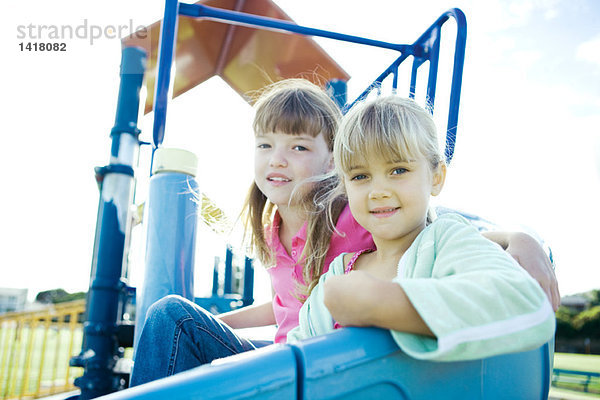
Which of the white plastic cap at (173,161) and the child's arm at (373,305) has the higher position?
the white plastic cap at (173,161)

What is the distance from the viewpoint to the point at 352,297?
0.50 m

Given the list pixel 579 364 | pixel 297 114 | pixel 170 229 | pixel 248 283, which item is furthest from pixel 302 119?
pixel 579 364

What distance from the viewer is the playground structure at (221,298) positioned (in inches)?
17.7

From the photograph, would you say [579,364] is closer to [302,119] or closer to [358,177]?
[302,119]

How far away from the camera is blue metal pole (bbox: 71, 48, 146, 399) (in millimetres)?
1674

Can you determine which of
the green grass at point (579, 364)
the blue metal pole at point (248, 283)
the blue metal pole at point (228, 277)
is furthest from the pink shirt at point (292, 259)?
the green grass at point (579, 364)

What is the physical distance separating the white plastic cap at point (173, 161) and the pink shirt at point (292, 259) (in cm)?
29

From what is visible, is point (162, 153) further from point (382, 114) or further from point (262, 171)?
point (382, 114)

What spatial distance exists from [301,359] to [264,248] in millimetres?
828

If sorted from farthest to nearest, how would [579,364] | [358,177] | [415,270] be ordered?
[579,364], [358,177], [415,270]

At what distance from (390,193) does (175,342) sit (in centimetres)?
45

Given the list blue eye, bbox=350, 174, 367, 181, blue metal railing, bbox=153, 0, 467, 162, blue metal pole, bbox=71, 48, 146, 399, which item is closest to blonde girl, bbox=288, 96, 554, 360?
blue eye, bbox=350, 174, 367, 181

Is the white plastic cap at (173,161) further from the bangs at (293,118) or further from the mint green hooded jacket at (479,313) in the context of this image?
the mint green hooded jacket at (479,313)

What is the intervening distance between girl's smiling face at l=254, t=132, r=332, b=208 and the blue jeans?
0.39 m
